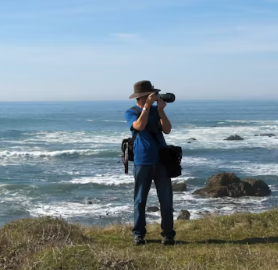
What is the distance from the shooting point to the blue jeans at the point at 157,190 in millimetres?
5609

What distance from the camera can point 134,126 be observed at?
215 inches

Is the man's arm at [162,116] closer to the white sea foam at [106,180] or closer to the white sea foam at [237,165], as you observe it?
the white sea foam at [106,180]

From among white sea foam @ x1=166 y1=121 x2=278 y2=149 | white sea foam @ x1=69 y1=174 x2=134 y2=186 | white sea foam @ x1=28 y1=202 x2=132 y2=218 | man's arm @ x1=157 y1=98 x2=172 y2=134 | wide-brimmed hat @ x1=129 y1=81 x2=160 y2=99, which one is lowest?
white sea foam @ x1=28 y1=202 x2=132 y2=218

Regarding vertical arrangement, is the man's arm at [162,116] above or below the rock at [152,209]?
above

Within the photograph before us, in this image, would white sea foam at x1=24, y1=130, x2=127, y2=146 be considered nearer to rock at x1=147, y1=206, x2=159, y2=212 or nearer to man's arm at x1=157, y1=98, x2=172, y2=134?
rock at x1=147, y1=206, x2=159, y2=212

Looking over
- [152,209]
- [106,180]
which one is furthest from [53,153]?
[152,209]

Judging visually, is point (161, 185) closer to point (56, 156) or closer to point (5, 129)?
point (56, 156)

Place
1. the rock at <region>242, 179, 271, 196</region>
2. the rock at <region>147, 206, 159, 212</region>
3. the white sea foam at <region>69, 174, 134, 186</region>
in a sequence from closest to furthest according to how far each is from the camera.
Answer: the rock at <region>147, 206, 159, 212</region> < the rock at <region>242, 179, 271, 196</region> < the white sea foam at <region>69, 174, 134, 186</region>

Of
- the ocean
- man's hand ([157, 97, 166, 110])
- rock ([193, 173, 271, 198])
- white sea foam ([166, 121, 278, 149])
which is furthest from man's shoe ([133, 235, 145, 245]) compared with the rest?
white sea foam ([166, 121, 278, 149])

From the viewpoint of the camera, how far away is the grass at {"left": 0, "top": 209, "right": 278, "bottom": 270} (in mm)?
4145

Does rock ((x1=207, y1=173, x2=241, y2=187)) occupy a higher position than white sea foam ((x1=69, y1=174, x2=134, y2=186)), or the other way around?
rock ((x1=207, y1=173, x2=241, y2=187))

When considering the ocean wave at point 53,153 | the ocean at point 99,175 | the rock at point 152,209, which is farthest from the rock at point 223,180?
the ocean wave at point 53,153

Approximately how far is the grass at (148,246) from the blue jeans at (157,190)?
271 millimetres

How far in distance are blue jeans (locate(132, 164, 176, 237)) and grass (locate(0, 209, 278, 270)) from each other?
27 centimetres
